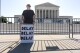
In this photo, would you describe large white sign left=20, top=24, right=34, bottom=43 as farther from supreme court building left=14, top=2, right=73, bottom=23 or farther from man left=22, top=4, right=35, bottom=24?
supreme court building left=14, top=2, right=73, bottom=23

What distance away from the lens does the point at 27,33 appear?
332 inches

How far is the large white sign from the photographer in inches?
330

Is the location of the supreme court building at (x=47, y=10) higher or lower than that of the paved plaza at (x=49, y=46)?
higher

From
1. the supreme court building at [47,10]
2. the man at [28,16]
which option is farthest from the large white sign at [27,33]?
the supreme court building at [47,10]

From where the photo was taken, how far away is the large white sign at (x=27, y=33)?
8375mm

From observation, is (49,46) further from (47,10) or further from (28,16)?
(47,10)

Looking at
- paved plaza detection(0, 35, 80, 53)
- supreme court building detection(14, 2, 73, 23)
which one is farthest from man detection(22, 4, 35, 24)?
supreme court building detection(14, 2, 73, 23)

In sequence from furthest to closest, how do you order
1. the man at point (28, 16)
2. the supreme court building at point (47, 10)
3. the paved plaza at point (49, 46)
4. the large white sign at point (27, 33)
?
the supreme court building at point (47, 10), the man at point (28, 16), the large white sign at point (27, 33), the paved plaza at point (49, 46)

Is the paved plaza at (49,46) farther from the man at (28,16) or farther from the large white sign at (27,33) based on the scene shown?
the man at (28,16)

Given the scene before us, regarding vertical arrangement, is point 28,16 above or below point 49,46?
above

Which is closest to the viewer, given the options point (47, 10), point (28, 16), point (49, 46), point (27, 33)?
point (49, 46)

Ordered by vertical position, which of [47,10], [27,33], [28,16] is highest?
[47,10]

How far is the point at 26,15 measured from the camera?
8570 millimetres

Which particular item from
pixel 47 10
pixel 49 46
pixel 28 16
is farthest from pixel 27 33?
pixel 47 10
